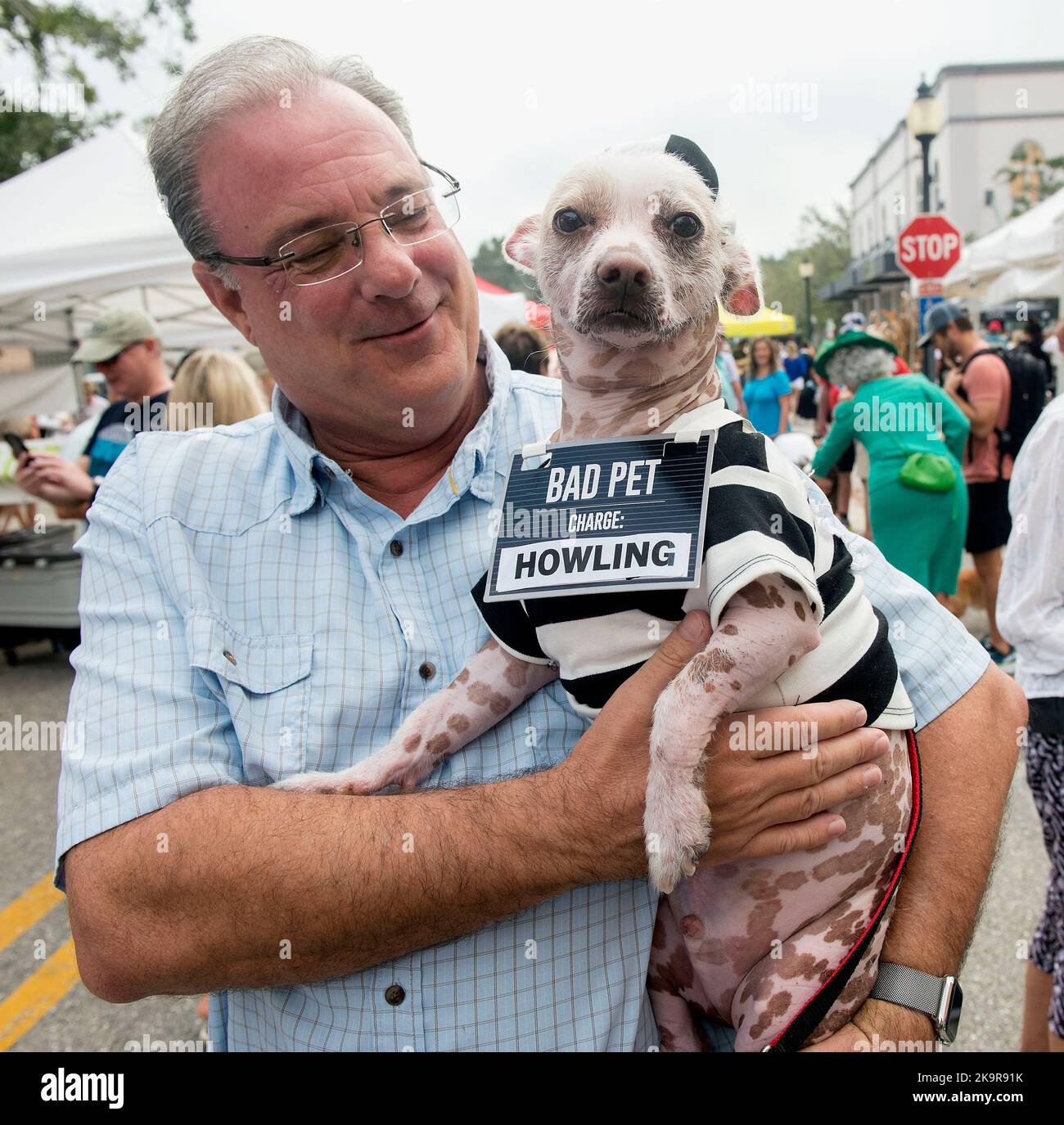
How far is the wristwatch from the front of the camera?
4.85 ft

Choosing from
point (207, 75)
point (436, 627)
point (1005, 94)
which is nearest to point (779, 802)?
point (436, 627)

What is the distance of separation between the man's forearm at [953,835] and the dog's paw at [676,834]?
1.67 ft

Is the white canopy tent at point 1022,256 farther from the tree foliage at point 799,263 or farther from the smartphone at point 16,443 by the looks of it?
the smartphone at point 16,443

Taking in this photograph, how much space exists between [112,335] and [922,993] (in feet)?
17.9

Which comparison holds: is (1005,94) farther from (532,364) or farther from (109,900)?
(109,900)

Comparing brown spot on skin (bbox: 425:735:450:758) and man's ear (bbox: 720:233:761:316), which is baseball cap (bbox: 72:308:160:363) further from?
man's ear (bbox: 720:233:761:316)

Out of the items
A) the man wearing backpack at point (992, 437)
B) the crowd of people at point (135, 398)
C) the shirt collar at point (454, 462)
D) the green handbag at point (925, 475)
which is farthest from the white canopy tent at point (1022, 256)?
the shirt collar at point (454, 462)

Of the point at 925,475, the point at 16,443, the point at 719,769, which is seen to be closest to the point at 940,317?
the point at 925,475

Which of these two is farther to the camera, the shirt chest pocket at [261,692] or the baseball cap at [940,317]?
the baseball cap at [940,317]

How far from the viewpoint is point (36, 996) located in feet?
11.7

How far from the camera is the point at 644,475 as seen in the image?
4.34 feet

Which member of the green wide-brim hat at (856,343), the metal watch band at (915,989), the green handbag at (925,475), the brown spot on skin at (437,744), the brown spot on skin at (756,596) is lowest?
the green handbag at (925,475)

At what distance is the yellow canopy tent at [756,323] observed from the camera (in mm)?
1533

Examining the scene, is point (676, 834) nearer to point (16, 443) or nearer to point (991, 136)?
point (16, 443)
